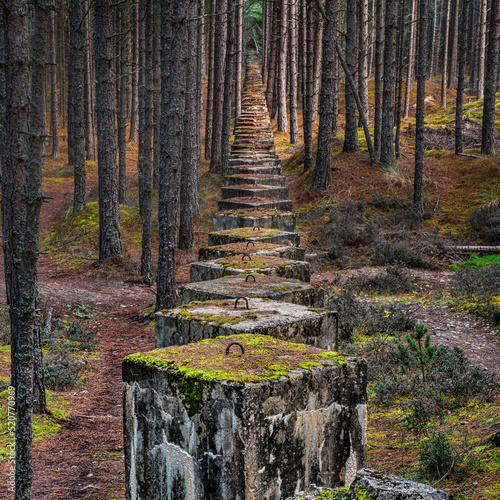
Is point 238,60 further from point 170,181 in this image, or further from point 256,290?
point 256,290

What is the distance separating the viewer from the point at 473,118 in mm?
24578

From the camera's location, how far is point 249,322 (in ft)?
12.2

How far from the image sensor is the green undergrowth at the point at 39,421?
16.5 ft

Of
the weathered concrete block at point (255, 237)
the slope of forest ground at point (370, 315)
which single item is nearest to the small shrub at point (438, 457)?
the slope of forest ground at point (370, 315)

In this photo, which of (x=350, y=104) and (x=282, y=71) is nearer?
(x=350, y=104)

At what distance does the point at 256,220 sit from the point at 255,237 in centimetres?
176

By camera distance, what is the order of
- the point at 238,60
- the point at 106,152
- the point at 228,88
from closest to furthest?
the point at 106,152, the point at 228,88, the point at 238,60

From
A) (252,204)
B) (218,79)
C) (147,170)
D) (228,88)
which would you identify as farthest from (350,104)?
(252,204)

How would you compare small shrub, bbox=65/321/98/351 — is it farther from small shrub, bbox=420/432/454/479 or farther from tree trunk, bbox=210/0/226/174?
Answer: tree trunk, bbox=210/0/226/174

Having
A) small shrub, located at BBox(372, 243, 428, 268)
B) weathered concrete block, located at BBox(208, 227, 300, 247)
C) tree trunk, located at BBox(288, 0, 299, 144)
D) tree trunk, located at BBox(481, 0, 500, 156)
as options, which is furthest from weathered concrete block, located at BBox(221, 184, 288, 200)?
tree trunk, located at BBox(288, 0, 299, 144)

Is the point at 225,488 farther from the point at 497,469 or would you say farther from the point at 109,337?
the point at 109,337

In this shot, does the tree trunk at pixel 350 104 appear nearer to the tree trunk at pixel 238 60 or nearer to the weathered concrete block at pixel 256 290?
the tree trunk at pixel 238 60

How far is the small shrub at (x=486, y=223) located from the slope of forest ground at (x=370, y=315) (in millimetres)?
260

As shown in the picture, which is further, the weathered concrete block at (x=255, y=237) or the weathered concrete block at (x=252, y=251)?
the weathered concrete block at (x=255, y=237)
